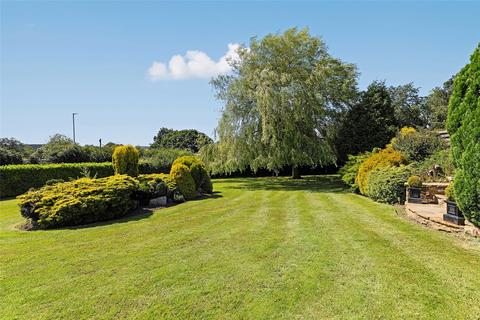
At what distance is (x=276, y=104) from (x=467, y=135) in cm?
1262

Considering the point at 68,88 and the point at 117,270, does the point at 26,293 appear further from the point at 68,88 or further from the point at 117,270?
the point at 68,88

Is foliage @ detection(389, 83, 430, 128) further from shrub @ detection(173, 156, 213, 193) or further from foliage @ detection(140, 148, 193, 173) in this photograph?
shrub @ detection(173, 156, 213, 193)

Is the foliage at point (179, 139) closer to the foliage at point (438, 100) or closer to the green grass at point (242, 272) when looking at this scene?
the foliage at point (438, 100)

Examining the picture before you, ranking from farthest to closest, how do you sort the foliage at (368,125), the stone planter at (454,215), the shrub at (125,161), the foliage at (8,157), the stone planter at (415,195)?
the foliage at (8,157) < the foliage at (368,125) < the shrub at (125,161) < the stone planter at (415,195) < the stone planter at (454,215)

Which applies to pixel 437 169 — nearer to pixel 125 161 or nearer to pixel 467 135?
pixel 467 135

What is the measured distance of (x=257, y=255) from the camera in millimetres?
4742

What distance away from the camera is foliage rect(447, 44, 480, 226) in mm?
5011

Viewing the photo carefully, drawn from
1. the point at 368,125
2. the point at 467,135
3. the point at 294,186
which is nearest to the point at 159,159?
the point at 294,186

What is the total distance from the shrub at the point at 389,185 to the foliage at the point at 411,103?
2779cm

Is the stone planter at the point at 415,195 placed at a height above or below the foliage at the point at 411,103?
below

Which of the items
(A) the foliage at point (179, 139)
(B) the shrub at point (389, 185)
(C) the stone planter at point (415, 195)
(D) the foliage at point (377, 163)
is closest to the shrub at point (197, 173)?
(D) the foliage at point (377, 163)

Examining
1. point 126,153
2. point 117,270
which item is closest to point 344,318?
point 117,270

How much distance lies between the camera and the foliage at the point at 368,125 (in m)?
18.9

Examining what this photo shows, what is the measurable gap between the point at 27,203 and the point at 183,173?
17.1 feet
